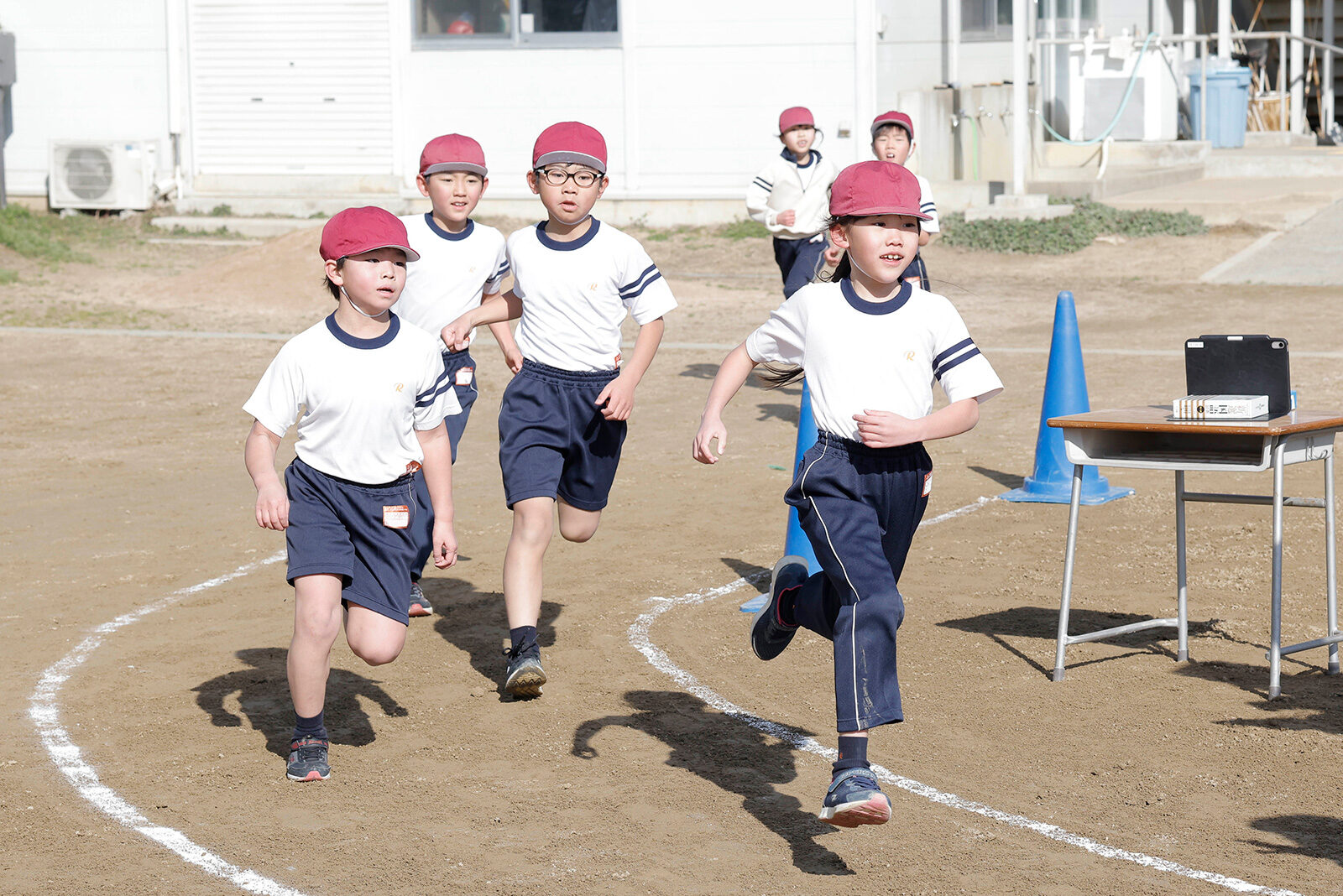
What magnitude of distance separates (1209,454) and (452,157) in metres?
3.39

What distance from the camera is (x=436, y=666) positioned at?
6.82 metres

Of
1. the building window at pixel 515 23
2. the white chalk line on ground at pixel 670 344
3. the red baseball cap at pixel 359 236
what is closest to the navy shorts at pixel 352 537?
the red baseball cap at pixel 359 236

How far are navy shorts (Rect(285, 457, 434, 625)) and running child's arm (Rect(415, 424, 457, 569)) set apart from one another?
0.09m

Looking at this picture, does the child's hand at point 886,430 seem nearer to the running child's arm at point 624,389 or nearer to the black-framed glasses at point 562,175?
the running child's arm at point 624,389

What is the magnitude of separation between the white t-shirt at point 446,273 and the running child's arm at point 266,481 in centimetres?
194

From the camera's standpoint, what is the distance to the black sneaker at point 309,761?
5.46m

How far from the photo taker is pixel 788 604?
5.29 metres

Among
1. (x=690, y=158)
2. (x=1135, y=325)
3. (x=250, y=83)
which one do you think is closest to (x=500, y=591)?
(x=1135, y=325)

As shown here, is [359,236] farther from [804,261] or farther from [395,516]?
[804,261]

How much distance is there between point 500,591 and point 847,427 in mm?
3481

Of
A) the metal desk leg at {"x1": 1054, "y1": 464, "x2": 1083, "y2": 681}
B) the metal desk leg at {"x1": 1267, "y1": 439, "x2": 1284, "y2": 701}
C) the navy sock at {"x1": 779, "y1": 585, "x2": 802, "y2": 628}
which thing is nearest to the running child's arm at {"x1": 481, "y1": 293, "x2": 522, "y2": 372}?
the navy sock at {"x1": 779, "y1": 585, "x2": 802, "y2": 628}

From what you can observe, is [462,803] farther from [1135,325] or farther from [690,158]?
[690,158]

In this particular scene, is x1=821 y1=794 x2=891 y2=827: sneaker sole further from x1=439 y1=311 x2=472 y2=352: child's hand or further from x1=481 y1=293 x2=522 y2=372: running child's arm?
x1=439 y1=311 x2=472 y2=352: child's hand

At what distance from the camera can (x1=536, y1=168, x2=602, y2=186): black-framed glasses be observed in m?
6.45
